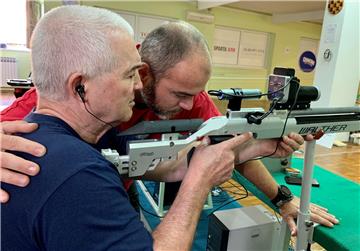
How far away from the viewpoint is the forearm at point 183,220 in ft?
2.00

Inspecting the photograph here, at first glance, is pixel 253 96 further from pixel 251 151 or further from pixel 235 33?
pixel 235 33

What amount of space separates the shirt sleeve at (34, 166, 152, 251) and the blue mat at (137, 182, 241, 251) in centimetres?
146

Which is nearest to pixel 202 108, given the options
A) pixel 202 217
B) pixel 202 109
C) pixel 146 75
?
pixel 202 109

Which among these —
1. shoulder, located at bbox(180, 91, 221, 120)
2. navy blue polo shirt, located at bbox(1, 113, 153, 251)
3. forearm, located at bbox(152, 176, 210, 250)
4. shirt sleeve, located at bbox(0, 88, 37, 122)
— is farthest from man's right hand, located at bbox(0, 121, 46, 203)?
shoulder, located at bbox(180, 91, 221, 120)

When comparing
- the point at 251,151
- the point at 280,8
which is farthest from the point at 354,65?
the point at 251,151

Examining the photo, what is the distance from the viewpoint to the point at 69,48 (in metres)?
0.63

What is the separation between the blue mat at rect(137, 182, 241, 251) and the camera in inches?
76.3

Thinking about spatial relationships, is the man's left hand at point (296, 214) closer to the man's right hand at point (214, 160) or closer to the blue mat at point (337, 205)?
the blue mat at point (337, 205)

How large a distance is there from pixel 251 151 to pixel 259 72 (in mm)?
6884

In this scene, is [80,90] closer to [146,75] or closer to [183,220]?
[183,220]

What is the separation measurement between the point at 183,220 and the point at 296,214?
66cm

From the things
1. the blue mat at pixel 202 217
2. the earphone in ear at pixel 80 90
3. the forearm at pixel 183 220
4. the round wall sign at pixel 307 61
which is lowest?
the blue mat at pixel 202 217

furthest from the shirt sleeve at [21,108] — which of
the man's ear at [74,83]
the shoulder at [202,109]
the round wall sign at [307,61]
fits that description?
the round wall sign at [307,61]

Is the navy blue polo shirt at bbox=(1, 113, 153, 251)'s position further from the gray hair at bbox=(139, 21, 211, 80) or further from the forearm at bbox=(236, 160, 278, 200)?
the forearm at bbox=(236, 160, 278, 200)
